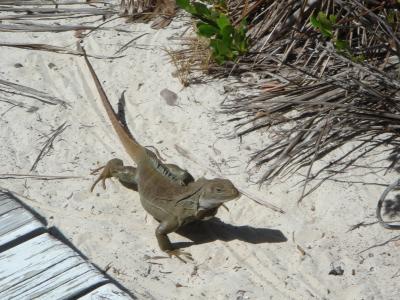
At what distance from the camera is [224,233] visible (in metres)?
5.18

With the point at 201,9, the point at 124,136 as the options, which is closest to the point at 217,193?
the point at 124,136

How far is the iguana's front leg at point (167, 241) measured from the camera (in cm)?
494

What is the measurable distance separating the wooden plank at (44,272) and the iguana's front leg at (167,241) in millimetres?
779

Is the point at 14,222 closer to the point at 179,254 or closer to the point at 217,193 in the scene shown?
the point at 179,254

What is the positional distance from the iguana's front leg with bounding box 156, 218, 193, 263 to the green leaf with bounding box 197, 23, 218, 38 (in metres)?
1.68

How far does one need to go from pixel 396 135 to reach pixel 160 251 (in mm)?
1917

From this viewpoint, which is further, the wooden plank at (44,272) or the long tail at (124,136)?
the long tail at (124,136)

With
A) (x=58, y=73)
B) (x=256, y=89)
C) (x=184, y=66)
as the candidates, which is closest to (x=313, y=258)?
(x=256, y=89)

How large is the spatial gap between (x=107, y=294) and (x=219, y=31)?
8.80 feet

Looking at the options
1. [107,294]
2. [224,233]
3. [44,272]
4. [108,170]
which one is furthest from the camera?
[108,170]

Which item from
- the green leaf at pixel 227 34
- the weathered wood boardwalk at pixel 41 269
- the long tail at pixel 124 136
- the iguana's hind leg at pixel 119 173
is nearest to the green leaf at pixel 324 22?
the green leaf at pixel 227 34

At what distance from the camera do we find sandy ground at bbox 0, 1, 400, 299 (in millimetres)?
4742

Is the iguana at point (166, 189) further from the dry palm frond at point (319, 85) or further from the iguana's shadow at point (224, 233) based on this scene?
the dry palm frond at point (319, 85)

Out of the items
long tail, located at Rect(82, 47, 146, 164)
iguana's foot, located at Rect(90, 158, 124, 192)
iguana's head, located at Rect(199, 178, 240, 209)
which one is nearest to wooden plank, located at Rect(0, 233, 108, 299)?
iguana's head, located at Rect(199, 178, 240, 209)
